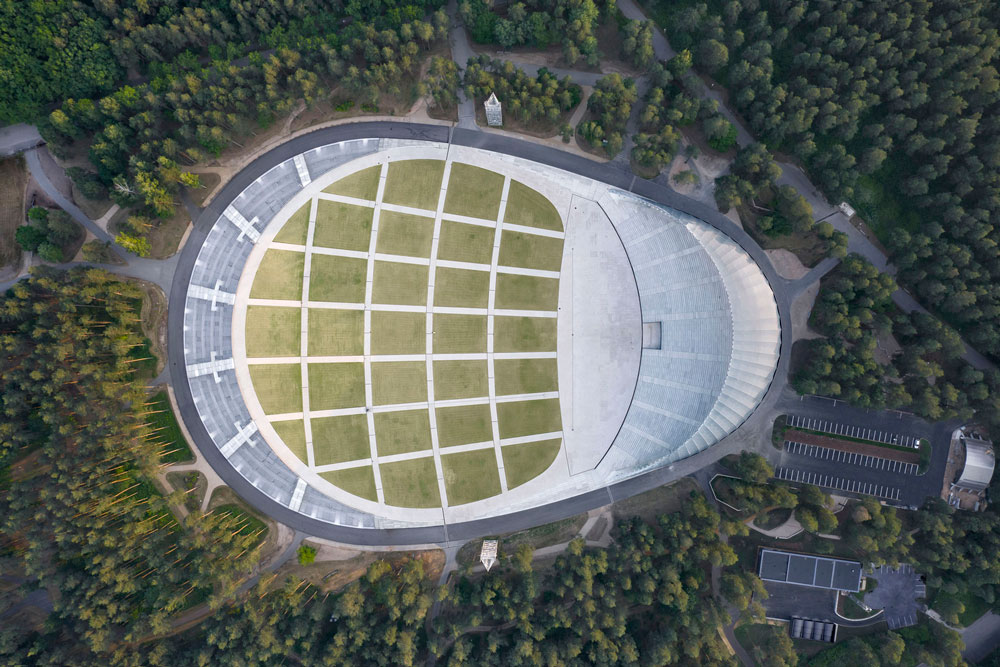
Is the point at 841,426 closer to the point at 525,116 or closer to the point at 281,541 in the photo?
the point at 525,116

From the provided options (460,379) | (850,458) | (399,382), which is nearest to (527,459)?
(460,379)

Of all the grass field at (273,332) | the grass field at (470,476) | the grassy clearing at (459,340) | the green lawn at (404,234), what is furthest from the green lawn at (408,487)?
the green lawn at (404,234)

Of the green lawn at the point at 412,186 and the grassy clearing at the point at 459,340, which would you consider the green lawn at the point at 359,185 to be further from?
the grassy clearing at the point at 459,340

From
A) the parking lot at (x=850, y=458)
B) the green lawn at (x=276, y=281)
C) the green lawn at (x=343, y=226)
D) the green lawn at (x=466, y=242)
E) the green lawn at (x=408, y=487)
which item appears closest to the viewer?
the parking lot at (x=850, y=458)

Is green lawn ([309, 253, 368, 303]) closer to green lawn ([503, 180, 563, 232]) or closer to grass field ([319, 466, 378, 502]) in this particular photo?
green lawn ([503, 180, 563, 232])

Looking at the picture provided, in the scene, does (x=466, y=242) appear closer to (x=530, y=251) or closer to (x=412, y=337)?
(x=530, y=251)

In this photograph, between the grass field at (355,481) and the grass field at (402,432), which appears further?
the grass field at (402,432)

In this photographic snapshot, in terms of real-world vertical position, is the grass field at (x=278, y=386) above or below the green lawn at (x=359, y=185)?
below
